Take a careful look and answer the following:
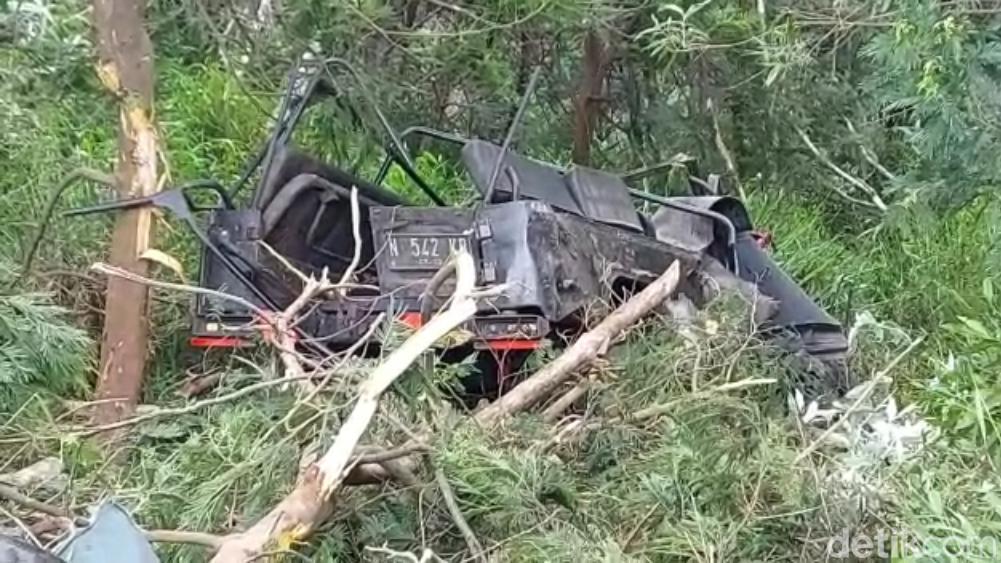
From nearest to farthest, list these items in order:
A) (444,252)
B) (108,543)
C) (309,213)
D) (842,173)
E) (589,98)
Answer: (108,543) < (444,252) < (309,213) < (589,98) < (842,173)

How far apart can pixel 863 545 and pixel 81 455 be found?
6.12 feet

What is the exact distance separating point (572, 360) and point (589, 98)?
3.54 metres

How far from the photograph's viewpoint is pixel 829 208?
7.67m

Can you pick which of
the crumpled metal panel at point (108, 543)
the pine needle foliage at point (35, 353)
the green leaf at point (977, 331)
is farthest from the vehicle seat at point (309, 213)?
the green leaf at point (977, 331)

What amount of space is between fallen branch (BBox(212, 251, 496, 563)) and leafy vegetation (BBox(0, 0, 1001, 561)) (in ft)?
0.45

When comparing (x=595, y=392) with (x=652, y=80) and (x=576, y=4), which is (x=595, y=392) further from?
(x=652, y=80)

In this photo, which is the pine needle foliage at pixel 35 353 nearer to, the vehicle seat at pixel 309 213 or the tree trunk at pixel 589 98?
the vehicle seat at pixel 309 213

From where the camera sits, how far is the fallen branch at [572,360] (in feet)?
11.5

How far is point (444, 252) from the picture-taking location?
3943mm

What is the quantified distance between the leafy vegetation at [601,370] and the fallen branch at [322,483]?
0.45ft

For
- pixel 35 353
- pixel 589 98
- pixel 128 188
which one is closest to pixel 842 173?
pixel 589 98

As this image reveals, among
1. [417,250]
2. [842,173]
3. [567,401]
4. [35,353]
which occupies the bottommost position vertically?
[842,173]

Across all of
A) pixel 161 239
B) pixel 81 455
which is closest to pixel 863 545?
pixel 81 455

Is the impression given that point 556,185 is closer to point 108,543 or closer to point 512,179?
point 512,179
